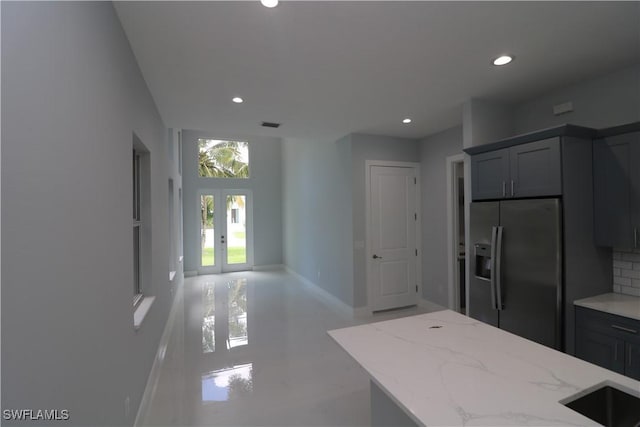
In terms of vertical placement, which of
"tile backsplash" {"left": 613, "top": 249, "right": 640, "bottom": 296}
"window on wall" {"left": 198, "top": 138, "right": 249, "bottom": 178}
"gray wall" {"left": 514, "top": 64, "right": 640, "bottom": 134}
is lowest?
"tile backsplash" {"left": 613, "top": 249, "right": 640, "bottom": 296}

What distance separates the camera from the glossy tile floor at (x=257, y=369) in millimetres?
2250

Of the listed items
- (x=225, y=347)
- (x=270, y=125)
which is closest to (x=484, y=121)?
(x=270, y=125)

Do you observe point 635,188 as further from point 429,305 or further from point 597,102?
point 429,305

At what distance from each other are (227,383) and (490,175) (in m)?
3.27

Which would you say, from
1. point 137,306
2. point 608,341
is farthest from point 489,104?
point 137,306

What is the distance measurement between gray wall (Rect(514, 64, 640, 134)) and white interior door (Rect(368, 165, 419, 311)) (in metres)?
1.93

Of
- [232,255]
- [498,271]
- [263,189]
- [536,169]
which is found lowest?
[232,255]

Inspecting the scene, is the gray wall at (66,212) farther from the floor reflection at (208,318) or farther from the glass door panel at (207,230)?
the glass door panel at (207,230)

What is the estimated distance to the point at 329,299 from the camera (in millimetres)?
5133

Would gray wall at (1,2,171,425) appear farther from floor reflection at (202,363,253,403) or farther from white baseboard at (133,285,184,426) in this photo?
floor reflection at (202,363,253,403)

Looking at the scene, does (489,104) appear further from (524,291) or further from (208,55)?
(208,55)

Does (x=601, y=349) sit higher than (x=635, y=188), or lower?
lower

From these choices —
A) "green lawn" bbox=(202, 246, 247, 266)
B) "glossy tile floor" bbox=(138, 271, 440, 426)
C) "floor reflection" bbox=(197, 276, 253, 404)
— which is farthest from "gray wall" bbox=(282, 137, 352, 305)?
"floor reflection" bbox=(197, 276, 253, 404)

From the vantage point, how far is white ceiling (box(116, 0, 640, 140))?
169 cm
